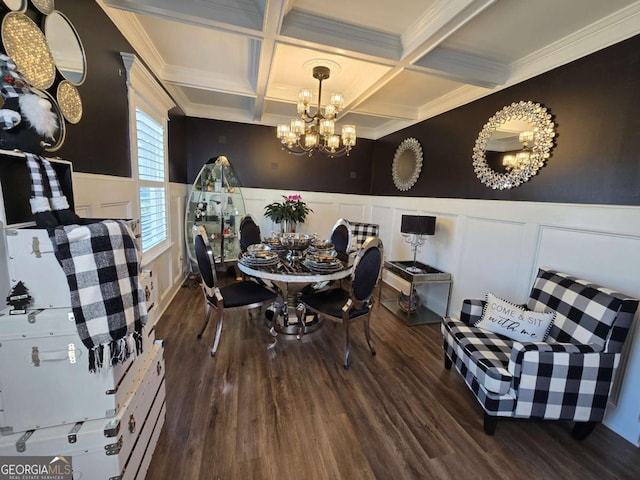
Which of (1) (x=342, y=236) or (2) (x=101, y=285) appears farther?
(1) (x=342, y=236)

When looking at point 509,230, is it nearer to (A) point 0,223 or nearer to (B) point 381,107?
(B) point 381,107

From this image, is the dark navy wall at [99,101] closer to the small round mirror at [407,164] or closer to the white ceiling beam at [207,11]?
the white ceiling beam at [207,11]

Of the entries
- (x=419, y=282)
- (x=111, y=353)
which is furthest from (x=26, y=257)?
(x=419, y=282)

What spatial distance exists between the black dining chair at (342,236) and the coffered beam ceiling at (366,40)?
1.57 metres

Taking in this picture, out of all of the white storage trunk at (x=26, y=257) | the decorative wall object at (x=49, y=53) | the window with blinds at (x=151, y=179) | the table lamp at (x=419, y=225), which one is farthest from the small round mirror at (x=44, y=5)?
the table lamp at (x=419, y=225)

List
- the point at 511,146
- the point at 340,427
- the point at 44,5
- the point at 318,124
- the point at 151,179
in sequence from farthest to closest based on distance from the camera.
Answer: the point at 151,179 < the point at 318,124 < the point at 511,146 < the point at 340,427 < the point at 44,5

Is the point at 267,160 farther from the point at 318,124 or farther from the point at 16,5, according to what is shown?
the point at 16,5

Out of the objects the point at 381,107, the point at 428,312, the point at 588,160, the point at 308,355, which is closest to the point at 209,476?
the point at 308,355

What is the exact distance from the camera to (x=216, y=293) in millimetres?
2328

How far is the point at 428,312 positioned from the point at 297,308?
1773mm

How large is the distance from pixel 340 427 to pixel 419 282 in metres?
1.87

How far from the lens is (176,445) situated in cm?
152

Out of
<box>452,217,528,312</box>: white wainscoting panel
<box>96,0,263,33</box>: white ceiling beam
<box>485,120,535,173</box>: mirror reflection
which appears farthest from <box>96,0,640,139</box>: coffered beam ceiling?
<box>452,217,528,312</box>: white wainscoting panel

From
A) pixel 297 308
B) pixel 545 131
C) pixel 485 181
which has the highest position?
pixel 545 131
